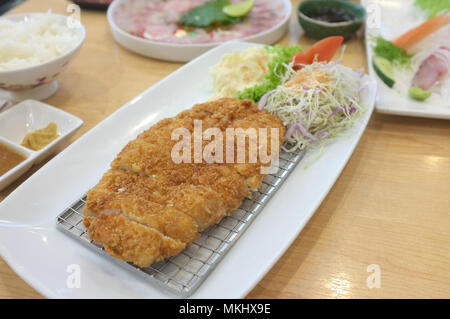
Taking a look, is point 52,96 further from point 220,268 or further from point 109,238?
point 220,268

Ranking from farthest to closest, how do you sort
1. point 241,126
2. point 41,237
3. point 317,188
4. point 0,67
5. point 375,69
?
point 375,69
point 0,67
point 241,126
point 317,188
point 41,237

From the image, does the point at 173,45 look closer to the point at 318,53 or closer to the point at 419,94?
the point at 318,53

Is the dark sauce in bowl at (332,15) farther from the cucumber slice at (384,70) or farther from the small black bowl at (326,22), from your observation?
the cucumber slice at (384,70)

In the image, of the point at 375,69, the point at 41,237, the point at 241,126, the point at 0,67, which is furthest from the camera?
the point at 375,69

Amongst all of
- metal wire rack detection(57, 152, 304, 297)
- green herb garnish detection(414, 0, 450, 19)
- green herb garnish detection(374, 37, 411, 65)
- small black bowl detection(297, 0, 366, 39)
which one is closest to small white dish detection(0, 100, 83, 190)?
metal wire rack detection(57, 152, 304, 297)

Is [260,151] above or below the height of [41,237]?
above

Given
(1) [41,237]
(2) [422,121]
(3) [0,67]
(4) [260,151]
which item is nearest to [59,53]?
(3) [0,67]

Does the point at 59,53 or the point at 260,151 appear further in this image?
the point at 59,53

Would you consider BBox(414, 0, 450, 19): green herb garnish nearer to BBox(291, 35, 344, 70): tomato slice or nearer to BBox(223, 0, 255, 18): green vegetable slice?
BBox(291, 35, 344, 70): tomato slice

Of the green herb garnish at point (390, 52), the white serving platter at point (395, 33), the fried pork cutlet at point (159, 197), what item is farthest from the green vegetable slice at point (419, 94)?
the fried pork cutlet at point (159, 197)
